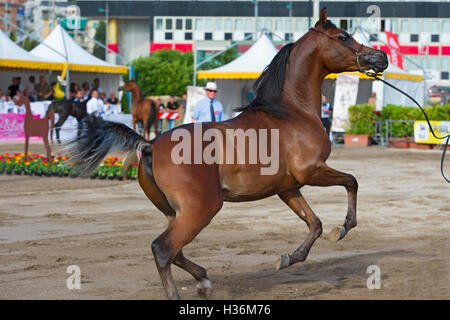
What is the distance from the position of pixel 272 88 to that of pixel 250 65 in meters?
23.5

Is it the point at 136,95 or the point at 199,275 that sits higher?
the point at 136,95

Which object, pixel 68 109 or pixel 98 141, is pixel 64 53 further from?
pixel 98 141

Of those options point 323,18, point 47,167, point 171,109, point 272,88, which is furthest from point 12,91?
point 323,18

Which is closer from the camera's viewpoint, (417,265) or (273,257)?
(417,265)

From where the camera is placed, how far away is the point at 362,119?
86.9 ft

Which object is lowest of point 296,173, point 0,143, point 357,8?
point 0,143

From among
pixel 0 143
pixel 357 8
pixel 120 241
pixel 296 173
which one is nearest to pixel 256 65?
pixel 0 143

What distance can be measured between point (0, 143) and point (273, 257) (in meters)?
19.6

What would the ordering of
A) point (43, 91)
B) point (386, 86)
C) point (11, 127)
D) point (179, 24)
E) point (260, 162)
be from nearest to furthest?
1. point (260, 162)
2. point (11, 127)
3. point (43, 91)
4. point (386, 86)
5. point (179, 24)

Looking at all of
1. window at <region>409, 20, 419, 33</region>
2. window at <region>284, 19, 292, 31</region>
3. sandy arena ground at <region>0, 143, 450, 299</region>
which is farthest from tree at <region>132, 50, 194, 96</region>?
sandy arena ground at <region>0, 143, 450, 299</region>

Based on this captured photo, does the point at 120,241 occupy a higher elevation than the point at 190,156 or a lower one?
lower
